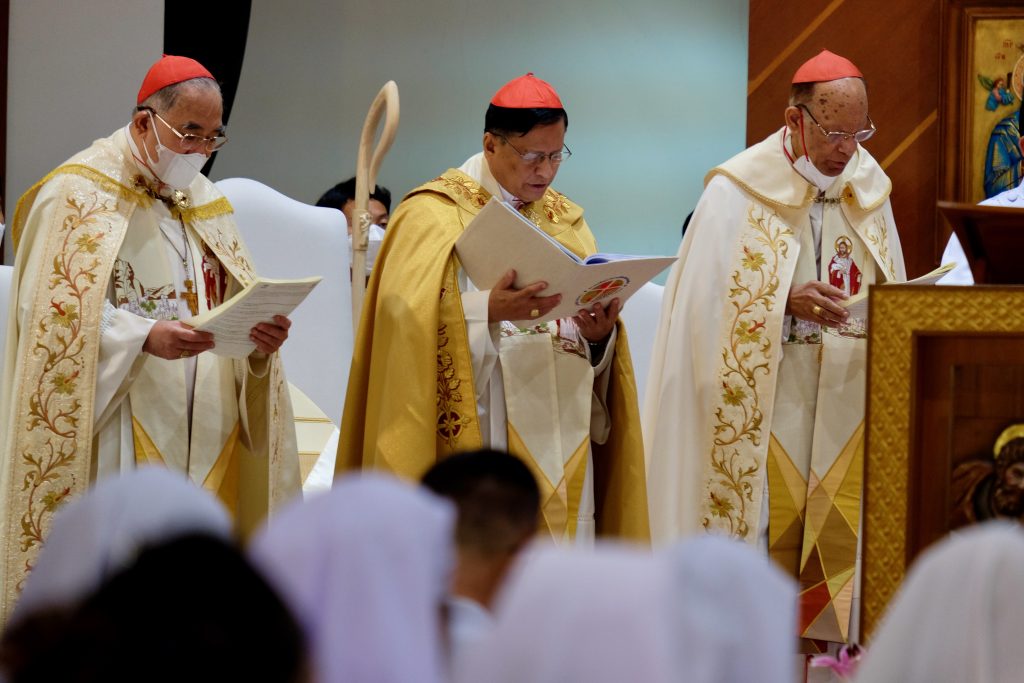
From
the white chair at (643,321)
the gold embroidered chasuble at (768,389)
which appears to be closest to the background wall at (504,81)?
the white chair at (643,321)

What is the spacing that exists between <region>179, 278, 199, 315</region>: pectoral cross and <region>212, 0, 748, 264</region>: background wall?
634 centimetres

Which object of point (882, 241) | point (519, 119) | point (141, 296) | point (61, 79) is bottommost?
point (141, 296)

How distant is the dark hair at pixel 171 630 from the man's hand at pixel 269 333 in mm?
3011

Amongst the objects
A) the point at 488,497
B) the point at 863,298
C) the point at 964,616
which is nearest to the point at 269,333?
the point at 863,298

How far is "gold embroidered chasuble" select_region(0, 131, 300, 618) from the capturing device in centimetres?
448

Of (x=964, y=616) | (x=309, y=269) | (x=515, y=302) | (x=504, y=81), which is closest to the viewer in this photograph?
(x=964, y=616)

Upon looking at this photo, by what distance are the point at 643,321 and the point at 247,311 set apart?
3770 mm

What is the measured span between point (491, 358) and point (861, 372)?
1409mm

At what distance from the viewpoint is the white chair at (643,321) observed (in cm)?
773

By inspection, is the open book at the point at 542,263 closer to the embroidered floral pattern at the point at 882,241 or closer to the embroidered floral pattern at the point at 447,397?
the embroidered floral pattern at the point at 447,397

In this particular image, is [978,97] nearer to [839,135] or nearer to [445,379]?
[839,135]

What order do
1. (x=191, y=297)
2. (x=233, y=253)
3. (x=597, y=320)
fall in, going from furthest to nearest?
(x=233, y=253) → (x=191, y=297) → (x=597, y=320)

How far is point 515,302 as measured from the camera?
4.32 meters

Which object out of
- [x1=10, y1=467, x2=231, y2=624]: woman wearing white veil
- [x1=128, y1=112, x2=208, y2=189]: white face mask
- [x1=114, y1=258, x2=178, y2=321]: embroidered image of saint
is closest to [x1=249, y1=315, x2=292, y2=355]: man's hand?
[x1=114, y1=258, x2=178, y2=321]: embroidered image of saint
